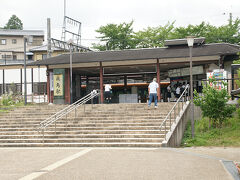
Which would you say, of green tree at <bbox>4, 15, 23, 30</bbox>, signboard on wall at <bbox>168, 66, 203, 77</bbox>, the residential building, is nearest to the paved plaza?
signboard on wall at <bbox>168, 66, 203, 77</bbox>

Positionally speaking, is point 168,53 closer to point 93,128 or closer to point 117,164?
point 93,128

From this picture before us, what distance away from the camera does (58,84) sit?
936 inches

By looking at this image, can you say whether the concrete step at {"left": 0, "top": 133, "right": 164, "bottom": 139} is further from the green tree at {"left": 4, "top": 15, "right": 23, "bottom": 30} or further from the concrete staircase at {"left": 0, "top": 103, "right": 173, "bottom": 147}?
the green tree at {"left": 4, "top": 15, "right": 23, "bottom": 30}

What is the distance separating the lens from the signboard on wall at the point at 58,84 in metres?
23.7

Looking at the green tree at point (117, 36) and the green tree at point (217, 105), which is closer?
the green tree at point (217, 105)

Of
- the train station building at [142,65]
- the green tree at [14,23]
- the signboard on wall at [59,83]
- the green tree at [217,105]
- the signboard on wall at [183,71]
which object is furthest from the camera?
the green tree at [14,23]

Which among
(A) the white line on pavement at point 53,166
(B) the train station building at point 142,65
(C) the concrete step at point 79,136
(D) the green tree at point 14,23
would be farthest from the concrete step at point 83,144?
(D) the green tree at point 14,23

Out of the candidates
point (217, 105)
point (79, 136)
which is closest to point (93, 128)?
point (79, 136)

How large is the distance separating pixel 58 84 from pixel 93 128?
30.7 ft

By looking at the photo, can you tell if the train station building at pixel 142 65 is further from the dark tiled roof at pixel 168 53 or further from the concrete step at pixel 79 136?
the concrete step at pixel 79 136

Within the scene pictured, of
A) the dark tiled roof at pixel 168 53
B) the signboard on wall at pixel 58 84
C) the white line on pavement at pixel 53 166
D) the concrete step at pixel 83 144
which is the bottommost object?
the concrete step at pixel 83 144

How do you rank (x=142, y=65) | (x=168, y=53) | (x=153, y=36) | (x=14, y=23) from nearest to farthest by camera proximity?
(x=168, y=53), (x=142, y=65), (x=153, y=36), (x=14, y=23)

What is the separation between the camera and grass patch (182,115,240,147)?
1323 centimetres

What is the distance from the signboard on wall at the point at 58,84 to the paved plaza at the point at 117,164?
1188 cm
